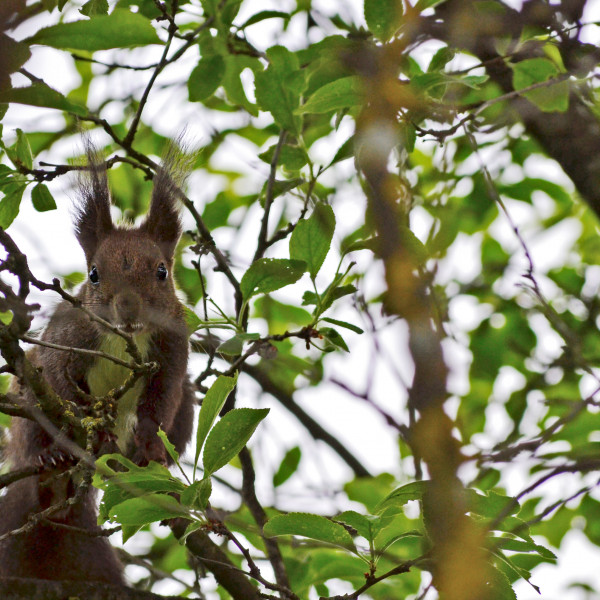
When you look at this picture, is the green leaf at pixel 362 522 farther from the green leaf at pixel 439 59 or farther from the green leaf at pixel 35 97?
the green leaf at pixel 439 59

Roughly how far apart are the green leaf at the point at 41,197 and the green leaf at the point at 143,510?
3.25 feet

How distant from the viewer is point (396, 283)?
1022 mm

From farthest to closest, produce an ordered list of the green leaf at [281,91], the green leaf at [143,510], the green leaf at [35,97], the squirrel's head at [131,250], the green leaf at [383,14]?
1. the squirrel's head at [131,250]
2. the green leaf at [281,91]
3. the green leaf at [383,14]
4. the green leaf at [143,510]
5. the green leaf at [35,97]

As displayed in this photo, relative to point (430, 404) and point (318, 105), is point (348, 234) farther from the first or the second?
point (430, 404)

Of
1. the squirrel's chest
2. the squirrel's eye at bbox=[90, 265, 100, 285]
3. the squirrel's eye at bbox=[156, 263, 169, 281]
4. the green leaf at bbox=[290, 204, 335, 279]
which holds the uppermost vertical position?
the squirrel's eye at bbox=[156, 263, 169, 281]

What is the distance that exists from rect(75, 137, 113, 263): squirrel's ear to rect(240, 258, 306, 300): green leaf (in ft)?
4.26

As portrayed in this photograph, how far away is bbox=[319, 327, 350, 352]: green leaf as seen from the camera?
2.21 meters

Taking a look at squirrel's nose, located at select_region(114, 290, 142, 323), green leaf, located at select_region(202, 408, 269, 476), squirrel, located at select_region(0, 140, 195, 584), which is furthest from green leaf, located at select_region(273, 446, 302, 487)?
green leaf, located at select_region(202, 408, 269, 476)

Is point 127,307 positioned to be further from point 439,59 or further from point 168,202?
point 439,59

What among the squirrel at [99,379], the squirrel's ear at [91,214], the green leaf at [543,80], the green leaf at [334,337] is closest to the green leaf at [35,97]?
the green leaf at [334,337]

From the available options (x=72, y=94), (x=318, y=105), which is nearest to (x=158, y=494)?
(x=318, y=105)

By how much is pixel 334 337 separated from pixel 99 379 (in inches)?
45.3

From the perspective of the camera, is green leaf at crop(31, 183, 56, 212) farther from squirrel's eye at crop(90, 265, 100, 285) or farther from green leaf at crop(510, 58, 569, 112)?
green leaf at crop(510, 58, 569, 112)

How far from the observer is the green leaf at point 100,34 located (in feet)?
5.24
